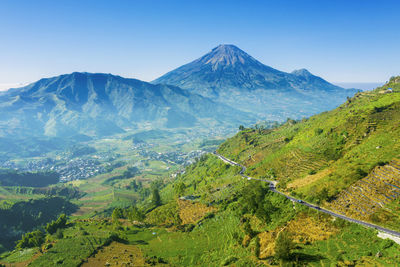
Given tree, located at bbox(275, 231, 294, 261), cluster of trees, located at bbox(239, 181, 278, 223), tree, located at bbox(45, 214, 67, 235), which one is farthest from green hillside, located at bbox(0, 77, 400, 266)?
tree, located at bbox(45, 214, 67, 235)

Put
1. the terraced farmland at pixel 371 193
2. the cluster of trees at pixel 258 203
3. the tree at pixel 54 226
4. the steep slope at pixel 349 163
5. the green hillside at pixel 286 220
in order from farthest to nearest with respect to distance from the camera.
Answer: the tree at pixel 54 226
the cluster of trees at pixel 258 203
the steep slope at pixel 349 163
the terraced farmland at pixel 371 193
the green hillside at pixel 286 220

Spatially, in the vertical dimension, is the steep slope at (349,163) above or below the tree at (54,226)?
above

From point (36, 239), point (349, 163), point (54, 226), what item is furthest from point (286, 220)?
point (54, 226)

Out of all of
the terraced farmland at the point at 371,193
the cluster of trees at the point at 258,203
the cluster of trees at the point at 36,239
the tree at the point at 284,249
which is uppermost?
the terraced farmland at the point at 371,193

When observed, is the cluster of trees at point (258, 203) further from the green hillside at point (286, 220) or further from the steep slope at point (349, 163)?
the steep slope at point (349, 163)

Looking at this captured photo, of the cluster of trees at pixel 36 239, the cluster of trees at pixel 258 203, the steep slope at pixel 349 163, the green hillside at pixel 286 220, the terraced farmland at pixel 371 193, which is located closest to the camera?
the green hillside at pixel 286 220

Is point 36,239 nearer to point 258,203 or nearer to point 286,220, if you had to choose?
point 258,203

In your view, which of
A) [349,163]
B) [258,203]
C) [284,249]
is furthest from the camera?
[349,163]

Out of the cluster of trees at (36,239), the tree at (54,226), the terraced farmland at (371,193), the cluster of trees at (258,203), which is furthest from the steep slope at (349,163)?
the cluster of trees at (36,239)
